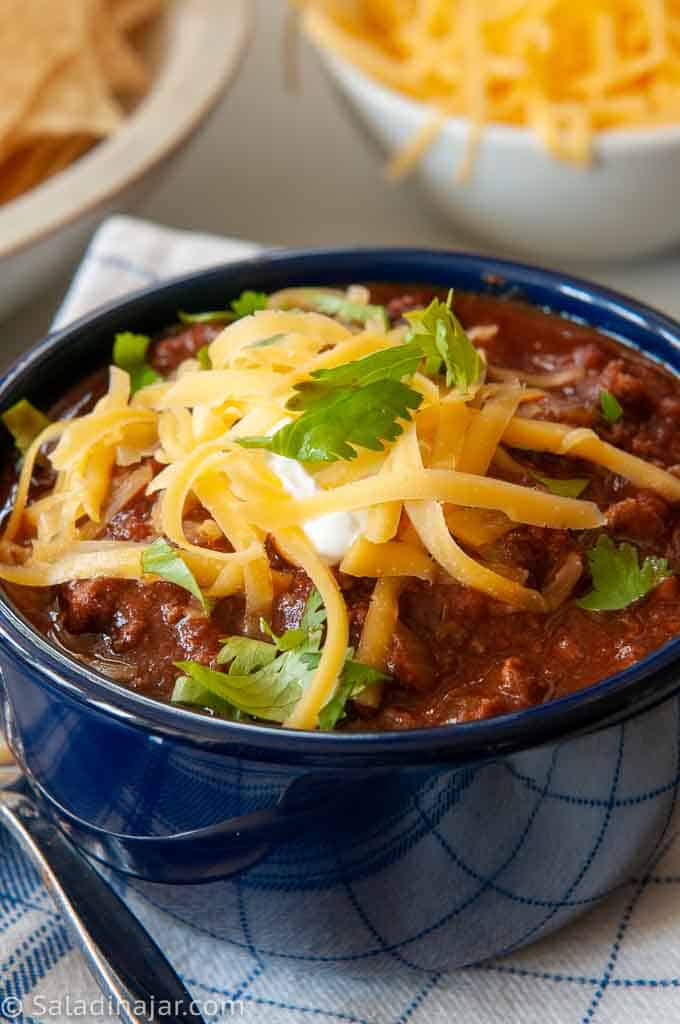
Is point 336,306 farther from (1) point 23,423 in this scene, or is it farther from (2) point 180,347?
(1) point 23,423

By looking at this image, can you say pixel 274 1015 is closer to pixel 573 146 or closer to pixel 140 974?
pixel 140 974

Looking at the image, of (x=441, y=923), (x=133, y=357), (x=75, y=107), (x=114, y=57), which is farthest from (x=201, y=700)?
(x=114, y=57)

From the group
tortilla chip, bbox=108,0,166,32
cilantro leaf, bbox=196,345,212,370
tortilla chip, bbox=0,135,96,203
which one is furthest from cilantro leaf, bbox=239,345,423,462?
tortilla chip, bbox=108,0,166,32

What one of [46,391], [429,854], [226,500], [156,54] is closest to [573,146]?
[156,54]

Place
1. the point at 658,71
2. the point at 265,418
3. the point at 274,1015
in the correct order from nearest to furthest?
the point at 265,418
the point at 274,1015
the point at 658,71

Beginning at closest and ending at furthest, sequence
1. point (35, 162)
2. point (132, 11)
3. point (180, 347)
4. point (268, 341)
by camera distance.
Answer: point (268, 341), point (180, 347), point (35, 162), point (132, 11)

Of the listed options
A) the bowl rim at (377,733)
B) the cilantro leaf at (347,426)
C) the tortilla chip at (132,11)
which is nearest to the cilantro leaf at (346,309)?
→ the cilantro leaf at (347,426)
